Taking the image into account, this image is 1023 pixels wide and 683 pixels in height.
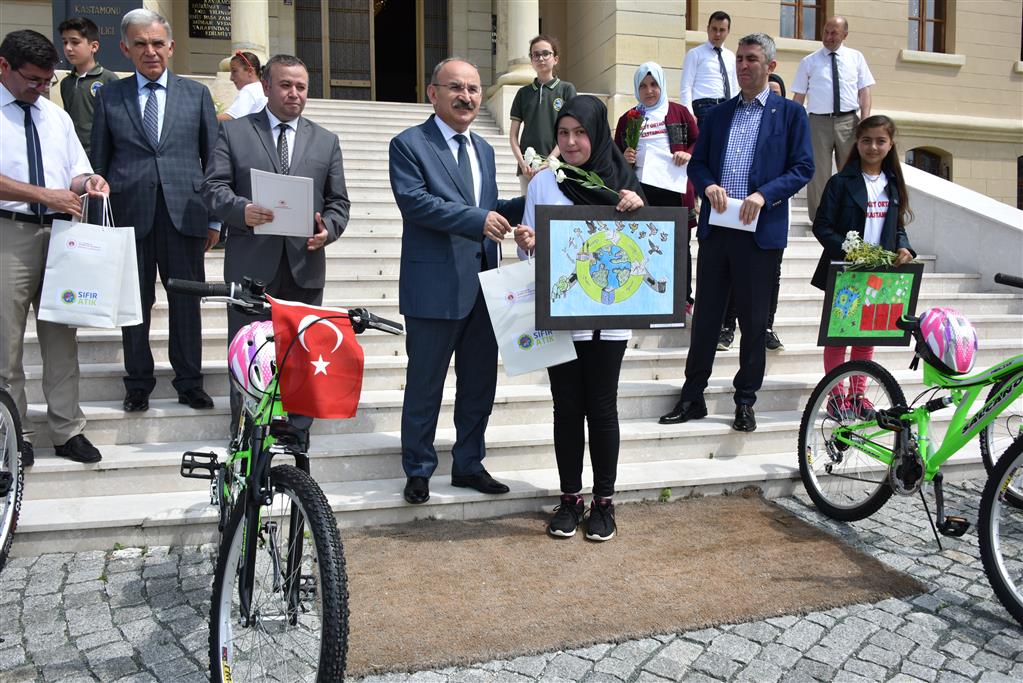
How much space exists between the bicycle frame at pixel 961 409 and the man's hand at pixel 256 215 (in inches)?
120

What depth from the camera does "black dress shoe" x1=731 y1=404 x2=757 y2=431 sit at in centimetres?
514

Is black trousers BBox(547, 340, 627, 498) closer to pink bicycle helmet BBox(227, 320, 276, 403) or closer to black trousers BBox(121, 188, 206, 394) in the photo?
pink bicycle helmet BBox(227, 320, 276, 403)

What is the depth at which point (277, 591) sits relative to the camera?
2.49m

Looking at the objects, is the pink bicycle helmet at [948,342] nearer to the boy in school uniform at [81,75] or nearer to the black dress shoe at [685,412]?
the black dress shoe at [685,412]

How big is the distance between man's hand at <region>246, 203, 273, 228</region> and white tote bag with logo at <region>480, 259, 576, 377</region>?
3.70 ft

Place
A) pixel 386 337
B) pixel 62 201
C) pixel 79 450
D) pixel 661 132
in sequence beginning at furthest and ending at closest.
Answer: pixel 661 132, pixel 386 337, pixel 79 450, pixel 62 201

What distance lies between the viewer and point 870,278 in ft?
15.6

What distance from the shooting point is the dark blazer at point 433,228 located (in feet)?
13.3

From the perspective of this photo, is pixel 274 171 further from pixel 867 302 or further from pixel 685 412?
pixel 867 302

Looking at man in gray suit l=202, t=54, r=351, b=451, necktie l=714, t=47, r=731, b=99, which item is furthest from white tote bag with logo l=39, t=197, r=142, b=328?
necktie l=714, t=47, r=731, b=99

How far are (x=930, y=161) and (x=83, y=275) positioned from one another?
15172 mm

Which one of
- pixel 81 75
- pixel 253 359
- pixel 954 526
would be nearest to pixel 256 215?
pixel 253 359

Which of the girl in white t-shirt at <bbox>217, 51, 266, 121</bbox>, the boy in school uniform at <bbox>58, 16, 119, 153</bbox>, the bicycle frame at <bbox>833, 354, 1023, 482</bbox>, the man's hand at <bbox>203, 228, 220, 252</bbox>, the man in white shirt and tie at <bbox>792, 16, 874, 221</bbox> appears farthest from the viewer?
the man in white shirt and tie at <bbox>792, 16, 874, 221</bbox>

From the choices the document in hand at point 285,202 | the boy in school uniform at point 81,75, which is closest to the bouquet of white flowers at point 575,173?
the document in hand at point 285,202
